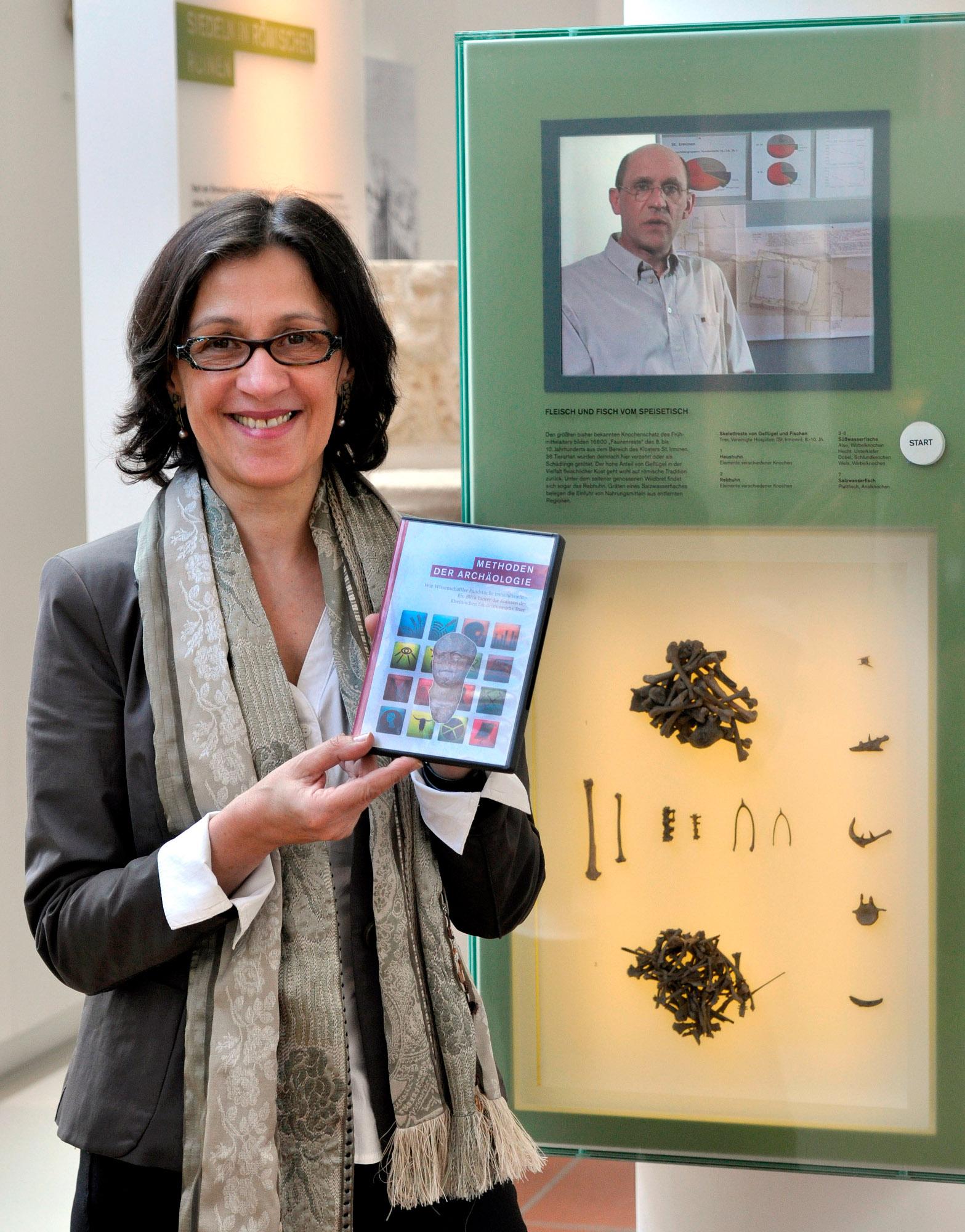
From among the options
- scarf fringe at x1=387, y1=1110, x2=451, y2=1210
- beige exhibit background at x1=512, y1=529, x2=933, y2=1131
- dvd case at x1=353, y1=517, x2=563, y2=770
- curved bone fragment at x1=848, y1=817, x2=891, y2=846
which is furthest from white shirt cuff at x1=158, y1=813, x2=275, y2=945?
curved bone fragment at x1=848, y1=817, x2=891, y2=846

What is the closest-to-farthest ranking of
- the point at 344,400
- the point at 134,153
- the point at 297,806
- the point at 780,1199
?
the point at 297,806, the point at 344,400, the point at 780,1199, the point at 134,153

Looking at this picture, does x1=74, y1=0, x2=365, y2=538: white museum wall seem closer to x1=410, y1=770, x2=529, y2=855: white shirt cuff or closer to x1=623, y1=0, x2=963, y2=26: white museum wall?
x1=623, y1=0, x2=963, y2=26: white museum wall

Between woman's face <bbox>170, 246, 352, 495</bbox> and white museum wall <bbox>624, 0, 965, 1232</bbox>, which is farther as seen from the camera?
white museum wall <bbox>624, 0, 965, 1232</bbox>

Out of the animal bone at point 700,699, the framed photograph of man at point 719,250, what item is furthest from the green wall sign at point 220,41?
the animal bone at point 700,699

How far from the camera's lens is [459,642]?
167 centimetres

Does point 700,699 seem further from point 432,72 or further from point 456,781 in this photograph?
point 432,72

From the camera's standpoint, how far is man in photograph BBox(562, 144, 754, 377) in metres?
2.18

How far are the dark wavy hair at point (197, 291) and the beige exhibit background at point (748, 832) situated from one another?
580 mm

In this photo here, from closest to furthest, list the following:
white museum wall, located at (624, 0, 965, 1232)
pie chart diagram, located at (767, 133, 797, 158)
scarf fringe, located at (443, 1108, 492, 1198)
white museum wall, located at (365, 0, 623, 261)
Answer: scarf fringe, located at (443, 1108, 492, 1198), pie chart diagram, located at (767, 133, 797, 158), white museum wall, located at (624, 0, 965, 1232), white museum wall, located at (365, 0, 623, 261)

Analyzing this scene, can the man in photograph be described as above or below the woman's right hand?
above

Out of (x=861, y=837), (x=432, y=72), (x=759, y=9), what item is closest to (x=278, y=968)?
(x=861, y=837)

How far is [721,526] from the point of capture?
7.33ft

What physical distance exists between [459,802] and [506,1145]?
502mm

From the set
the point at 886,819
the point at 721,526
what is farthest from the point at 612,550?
the point at 886,819
